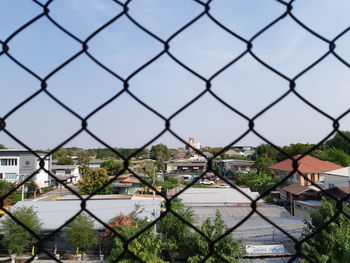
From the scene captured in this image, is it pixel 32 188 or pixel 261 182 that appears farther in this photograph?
pixel 261 182

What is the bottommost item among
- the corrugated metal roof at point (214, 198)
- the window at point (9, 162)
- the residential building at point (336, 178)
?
the corrugated metal roof at point (214, 198)

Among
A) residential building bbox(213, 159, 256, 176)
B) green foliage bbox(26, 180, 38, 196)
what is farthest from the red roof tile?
green foliage bbox(26, 180, 38, 196)

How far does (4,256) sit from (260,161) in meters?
11.8

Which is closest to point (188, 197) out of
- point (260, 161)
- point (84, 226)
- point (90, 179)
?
point (90, 179)

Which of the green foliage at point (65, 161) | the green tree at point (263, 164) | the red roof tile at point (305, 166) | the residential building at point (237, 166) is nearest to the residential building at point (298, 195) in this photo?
the red roof tile at point (305, 166)

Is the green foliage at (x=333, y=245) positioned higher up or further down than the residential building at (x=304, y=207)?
higher up

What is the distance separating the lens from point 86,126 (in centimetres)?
56

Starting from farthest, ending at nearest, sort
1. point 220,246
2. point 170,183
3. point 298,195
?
1. point 170,183
2. point 298,195
3. point 220,246

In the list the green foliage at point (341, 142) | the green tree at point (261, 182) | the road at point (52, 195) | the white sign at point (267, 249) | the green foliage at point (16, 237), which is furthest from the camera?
the green tree at point (261, 182)

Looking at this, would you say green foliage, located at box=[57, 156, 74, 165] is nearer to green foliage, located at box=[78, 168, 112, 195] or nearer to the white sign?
green foliage, located at box=[78, 168, 112, 195]

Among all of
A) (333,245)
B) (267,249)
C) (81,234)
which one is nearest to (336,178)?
(267,249)

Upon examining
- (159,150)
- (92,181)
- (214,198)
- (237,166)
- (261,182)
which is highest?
(159,150)

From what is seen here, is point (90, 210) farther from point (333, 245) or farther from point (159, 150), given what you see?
point (159, 150)

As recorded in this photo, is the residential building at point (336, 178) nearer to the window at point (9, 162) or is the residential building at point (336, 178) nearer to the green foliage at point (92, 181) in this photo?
the green foliage at point (92, 181)
